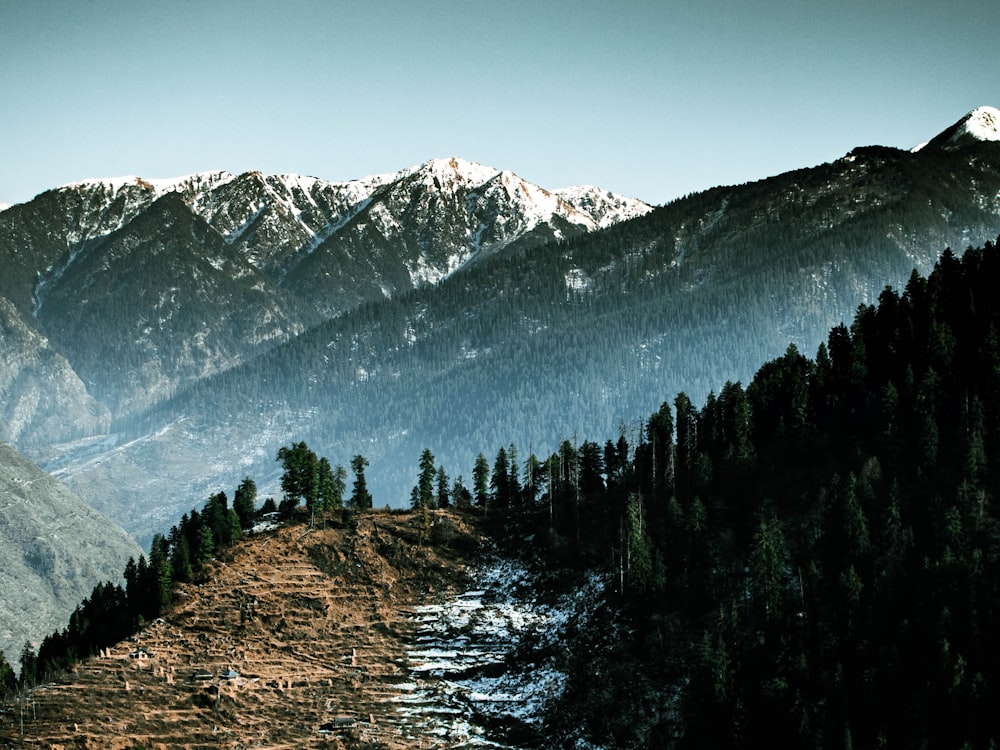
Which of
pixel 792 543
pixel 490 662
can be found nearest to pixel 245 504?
pixel 490 662

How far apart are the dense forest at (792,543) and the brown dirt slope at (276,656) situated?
7.25m

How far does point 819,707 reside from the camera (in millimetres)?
109750

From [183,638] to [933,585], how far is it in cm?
8277

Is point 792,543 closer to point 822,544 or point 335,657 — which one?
point 822,544

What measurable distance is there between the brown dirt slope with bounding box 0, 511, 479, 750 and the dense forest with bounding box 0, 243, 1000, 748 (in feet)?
23.8

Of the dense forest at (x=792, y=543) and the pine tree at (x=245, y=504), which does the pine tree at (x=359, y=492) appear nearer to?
the dense forest at (x=792, y=543)

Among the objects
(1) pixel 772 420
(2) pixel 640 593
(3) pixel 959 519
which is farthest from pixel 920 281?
(2) pixel 640 593

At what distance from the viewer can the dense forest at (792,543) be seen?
111 meters

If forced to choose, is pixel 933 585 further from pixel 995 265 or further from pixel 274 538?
pixel 274 538

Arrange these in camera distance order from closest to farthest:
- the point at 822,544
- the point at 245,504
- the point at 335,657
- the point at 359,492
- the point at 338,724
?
the point at 338,724 < the point at 335,657 < the point at 822,544 < the point at 245,504 < the point at 359,492

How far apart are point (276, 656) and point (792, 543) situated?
62.2 metres

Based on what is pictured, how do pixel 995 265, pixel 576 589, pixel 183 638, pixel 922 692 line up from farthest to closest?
pixel 995 265 < pixel 576 589 < pixel 183 638 < pixel 922 692

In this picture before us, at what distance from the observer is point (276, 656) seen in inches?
5044

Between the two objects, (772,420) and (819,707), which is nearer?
(819,707)
